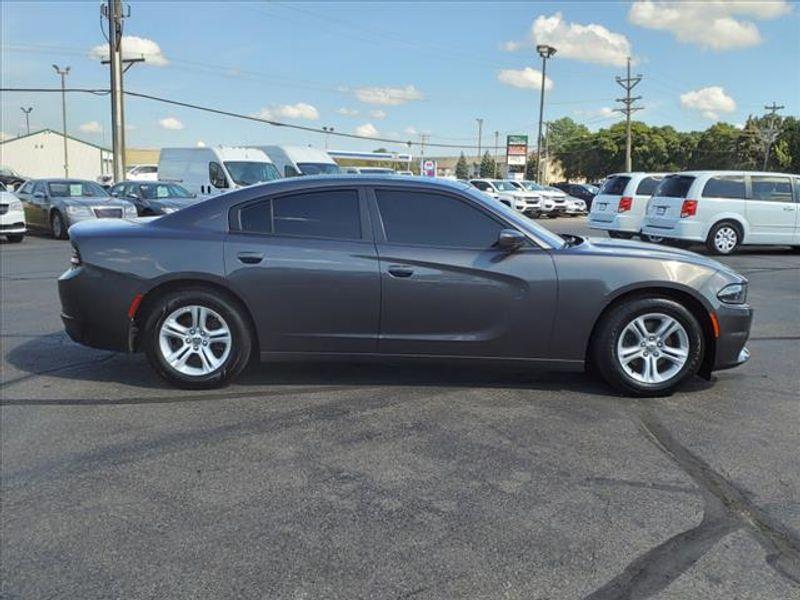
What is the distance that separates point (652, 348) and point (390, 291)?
186 cm

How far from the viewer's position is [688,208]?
14031 mm

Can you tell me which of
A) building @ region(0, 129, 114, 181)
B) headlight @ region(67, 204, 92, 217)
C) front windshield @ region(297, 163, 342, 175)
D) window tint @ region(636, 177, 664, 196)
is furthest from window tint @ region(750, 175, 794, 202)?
building @ region(0, 129, 114, 181)

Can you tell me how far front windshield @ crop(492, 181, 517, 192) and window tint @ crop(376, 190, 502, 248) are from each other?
87.8 feet

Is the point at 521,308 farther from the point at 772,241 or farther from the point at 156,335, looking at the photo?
the point at 772,241

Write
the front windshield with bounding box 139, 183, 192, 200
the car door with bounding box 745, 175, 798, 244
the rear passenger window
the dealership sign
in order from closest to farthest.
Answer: the rear passenger window → the car door with bounding box 745, 175, 798, 244 → the front windshield with bounding box 139, 183, 192, 200 → the dealership sign

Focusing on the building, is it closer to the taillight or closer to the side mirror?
the taillight

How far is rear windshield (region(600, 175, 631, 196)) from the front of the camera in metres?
17.2

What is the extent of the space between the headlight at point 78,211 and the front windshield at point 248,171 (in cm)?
437

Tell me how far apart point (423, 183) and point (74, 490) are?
2959 millimetres

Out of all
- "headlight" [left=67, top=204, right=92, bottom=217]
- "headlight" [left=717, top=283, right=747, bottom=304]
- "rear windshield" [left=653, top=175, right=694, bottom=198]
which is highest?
"rear windshield" [left=653, top=175, right=694, bottom=198]

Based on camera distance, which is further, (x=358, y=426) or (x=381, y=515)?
(x=358, y=426)

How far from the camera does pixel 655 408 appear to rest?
476 centimetres

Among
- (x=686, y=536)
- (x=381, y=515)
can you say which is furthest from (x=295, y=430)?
(x=686, y=536)

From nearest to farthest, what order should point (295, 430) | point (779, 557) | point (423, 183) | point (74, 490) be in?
point (779, 557) → point (74, 490) → point (295, 430) → point (423, 183)
